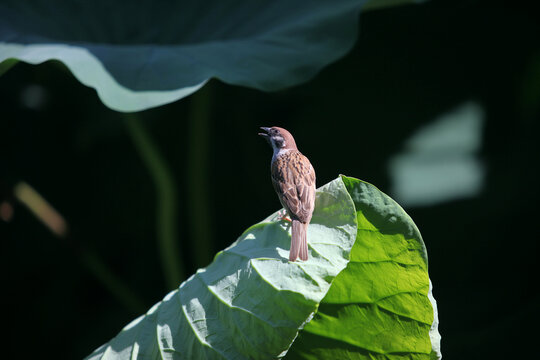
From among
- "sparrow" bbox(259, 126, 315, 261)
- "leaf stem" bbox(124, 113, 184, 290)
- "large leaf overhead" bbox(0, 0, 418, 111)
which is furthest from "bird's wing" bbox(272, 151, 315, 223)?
"leaf stem" bbox(124, 113, 184, 290)

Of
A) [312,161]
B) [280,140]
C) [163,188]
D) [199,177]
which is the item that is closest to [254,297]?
[280,140]

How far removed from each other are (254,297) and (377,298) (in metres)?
0.21

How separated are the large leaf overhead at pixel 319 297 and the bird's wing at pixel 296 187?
0.04 meters

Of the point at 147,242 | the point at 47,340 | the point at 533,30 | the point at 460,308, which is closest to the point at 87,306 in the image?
the point at 47,340

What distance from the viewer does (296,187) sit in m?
0.86

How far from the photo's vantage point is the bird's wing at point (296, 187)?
0.84 meters

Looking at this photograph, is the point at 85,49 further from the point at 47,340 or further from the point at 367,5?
the point at 47,340

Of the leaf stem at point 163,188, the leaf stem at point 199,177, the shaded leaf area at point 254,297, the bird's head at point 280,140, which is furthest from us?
the leaf stem at point 199,177

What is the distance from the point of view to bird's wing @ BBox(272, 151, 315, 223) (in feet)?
2.76

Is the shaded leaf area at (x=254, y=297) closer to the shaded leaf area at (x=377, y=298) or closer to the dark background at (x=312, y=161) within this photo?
the shaded leaf area at (x=377, y=298)

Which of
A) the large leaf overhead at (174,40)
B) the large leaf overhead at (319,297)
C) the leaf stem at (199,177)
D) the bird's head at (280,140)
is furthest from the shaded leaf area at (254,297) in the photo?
the leaf stem at (199,177)

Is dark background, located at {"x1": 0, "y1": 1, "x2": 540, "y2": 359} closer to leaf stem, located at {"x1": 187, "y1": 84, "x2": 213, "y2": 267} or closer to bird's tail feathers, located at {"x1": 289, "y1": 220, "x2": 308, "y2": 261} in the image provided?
leaf stem, located at {"x1": 187, "y1": 84, "x2": 213, "y2": 267}

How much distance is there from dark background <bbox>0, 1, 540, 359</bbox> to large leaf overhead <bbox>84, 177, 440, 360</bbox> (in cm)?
77

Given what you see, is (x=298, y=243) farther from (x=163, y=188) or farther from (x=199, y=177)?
(x=199, y=177)
